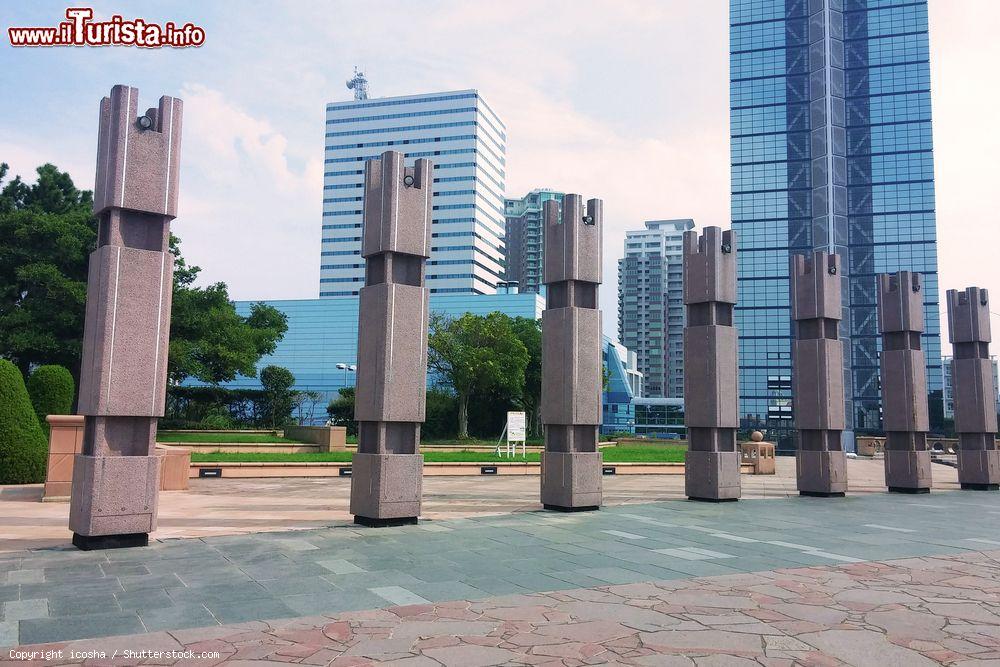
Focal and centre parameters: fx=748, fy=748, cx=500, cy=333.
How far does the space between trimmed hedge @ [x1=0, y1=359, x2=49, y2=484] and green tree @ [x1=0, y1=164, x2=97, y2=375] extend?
1380cm

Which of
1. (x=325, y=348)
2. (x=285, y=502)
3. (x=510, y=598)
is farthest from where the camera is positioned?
(x=325, y=348)

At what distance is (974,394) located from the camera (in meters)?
22.9

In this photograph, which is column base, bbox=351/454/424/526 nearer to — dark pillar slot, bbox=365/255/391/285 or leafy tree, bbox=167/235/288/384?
dark pillar slot, bbox=365/255/391/285

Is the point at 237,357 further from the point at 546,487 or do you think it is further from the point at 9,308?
the point at 546,487

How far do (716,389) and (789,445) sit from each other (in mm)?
64851

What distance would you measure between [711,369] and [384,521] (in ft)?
29.2

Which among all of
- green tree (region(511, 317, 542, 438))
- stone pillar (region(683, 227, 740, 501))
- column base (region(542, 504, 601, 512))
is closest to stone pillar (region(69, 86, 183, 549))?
column base (region(542, 504, 601, 512))

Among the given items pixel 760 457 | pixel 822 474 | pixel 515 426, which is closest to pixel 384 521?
pixel 822 474

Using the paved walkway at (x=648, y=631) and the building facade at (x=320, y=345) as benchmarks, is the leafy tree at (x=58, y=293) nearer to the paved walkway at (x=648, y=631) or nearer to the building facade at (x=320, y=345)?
the paved walkway at (x=648, y=631)

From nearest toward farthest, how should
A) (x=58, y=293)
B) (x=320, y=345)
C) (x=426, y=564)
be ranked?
(x=426, y=564) → (x=58, y=293) → (x=320, y=345)

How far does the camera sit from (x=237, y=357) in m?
37.1

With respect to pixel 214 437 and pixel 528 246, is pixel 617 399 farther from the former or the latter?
pixel 528 246

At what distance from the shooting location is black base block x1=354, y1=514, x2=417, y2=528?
11727 millimetres

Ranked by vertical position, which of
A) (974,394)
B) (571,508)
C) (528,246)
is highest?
(528,246)
